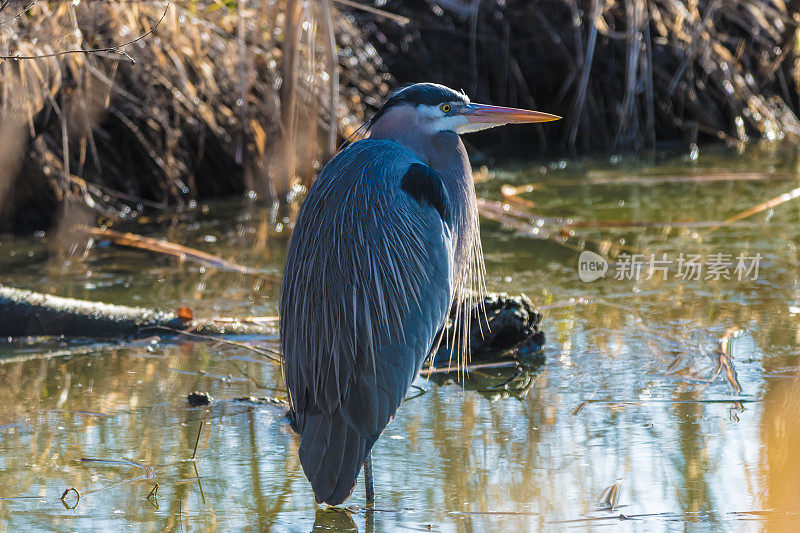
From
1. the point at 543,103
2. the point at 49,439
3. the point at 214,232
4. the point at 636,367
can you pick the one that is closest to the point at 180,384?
the point at 49,439

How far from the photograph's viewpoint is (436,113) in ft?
10.5

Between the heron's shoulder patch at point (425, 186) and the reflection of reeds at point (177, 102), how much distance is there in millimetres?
2832

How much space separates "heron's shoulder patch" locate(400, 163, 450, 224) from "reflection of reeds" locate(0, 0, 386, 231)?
2832 mm

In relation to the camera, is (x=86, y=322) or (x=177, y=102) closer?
(x=86, y=322)

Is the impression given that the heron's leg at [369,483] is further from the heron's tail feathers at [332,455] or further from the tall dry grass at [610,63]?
the tall dry grass at [610,63]

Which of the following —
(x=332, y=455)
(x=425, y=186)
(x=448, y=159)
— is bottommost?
(x=332, y=455)

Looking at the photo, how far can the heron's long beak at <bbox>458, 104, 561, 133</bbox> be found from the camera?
10.6 feet

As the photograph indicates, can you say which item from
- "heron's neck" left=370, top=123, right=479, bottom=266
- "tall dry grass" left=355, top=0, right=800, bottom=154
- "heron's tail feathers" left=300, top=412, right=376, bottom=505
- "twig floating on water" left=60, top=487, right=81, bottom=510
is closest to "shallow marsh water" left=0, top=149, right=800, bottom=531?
"twig floating on water" left=60, top=487, right=81, bottom=510

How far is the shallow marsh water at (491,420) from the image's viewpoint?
101 inches

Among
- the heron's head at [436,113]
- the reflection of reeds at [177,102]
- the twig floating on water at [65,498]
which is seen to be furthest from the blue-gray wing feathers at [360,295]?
the reflection of reeds at [177,102]

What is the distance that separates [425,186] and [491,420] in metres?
0.79

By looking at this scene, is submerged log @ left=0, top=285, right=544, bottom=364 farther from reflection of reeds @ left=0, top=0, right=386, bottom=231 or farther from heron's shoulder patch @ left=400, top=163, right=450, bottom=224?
reflection of reeds @ left=0, top=0, right=386, bottom=231

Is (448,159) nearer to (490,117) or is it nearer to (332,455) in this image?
(490,117)

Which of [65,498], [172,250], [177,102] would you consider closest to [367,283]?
[65,498]
